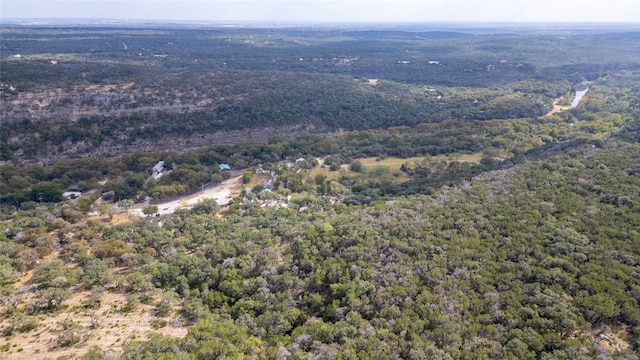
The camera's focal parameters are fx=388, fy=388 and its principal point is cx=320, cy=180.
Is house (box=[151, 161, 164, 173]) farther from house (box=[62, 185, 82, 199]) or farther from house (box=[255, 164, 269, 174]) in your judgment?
house (box=[255, 164, 269, 174])

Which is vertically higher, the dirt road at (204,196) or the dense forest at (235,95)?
the dense forest at (235,95)

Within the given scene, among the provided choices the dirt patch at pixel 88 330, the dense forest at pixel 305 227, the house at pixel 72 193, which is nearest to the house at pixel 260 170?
the dense forest at pixel 305 227

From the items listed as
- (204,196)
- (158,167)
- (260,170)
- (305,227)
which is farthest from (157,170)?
(305,227)

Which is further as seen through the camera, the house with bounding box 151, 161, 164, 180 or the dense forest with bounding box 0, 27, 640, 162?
the dense forest with bounding box 0, 27, 640, 162

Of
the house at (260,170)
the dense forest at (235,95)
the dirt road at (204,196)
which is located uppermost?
the dense forest at (235,95)

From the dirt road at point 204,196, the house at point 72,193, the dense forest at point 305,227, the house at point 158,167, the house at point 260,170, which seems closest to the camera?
the dense forest at point 305,227

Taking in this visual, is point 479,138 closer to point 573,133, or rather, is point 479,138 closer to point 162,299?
point 573,133

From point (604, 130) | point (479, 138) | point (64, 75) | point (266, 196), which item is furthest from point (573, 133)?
point (64, 75)

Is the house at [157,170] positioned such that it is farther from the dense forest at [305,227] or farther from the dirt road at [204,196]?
the dirt road at [204,196]

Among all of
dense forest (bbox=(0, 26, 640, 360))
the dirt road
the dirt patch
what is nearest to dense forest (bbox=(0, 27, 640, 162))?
dense forest (bbox=(0, 26, 640, 360))
